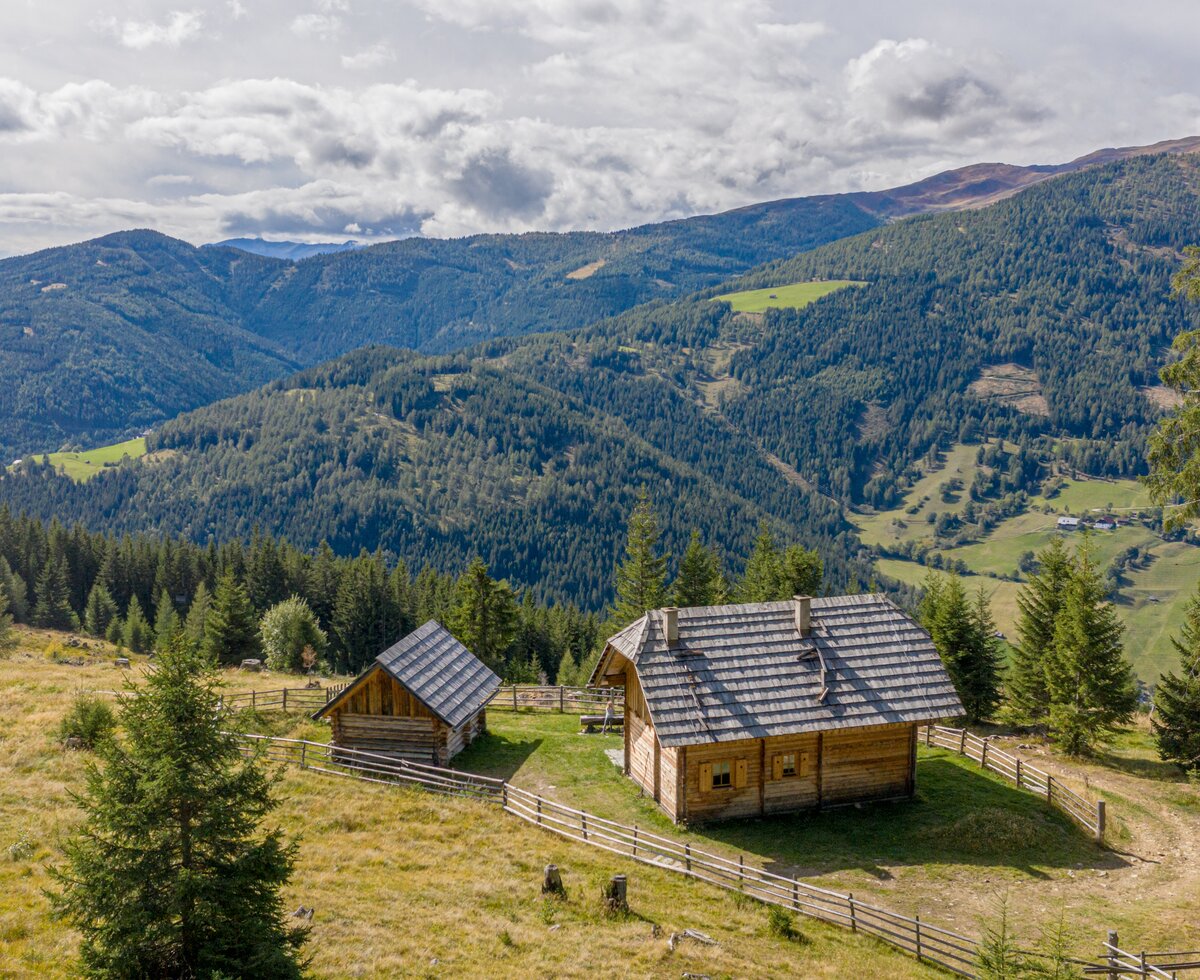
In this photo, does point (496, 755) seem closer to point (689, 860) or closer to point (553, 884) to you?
point (689, 860)

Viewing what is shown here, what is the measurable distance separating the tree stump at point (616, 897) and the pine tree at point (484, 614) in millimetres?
41264

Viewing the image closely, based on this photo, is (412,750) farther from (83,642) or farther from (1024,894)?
(83,642)

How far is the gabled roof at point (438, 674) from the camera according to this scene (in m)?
37.2

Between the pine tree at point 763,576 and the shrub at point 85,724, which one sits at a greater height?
the pine tree at point 763,576

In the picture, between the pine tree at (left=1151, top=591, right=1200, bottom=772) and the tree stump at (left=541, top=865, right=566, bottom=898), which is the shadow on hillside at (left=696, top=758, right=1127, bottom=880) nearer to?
the tree stump at (left=541, top=865, right=566, bottom=898)

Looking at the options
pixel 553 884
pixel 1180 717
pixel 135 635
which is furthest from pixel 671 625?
pixel 135 635

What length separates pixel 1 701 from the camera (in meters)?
40.8

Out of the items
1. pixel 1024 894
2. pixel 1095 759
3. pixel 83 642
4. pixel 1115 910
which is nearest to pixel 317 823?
pixel 1024 894

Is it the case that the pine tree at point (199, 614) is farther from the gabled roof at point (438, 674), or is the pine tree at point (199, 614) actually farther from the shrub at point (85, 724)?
the gabled roof at point (438, 674)

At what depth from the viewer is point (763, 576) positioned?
7119cm

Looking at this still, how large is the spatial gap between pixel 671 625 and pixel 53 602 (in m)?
99.4

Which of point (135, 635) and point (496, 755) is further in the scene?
point (135, 635)

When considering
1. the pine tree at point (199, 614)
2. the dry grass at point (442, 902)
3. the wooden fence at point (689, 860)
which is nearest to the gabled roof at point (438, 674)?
the wooden fence at point (689, 860)

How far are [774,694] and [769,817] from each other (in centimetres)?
483
